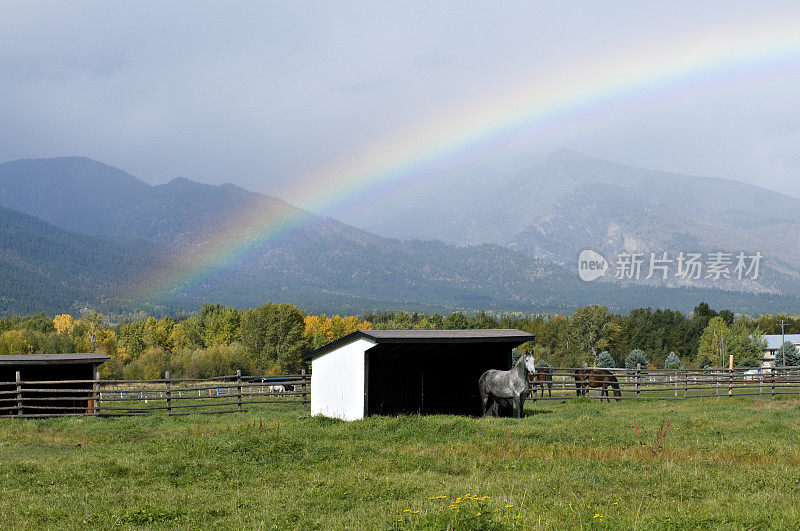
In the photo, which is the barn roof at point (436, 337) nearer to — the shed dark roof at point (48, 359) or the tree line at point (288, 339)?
the shed dark roof at point (48, 359)

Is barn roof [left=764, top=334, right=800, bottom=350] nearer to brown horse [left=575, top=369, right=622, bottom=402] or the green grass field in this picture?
brown horse [left=575, top=369, right=622, bottom=402]

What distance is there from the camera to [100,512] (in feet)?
35.2

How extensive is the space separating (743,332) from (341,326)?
63980mm

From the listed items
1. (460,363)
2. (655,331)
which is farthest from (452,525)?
(655,331)

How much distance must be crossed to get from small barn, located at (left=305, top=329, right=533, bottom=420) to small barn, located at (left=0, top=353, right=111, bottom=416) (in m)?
8.85

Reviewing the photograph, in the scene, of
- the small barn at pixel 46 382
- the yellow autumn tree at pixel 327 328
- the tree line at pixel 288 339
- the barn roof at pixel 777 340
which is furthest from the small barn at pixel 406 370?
Answer: the barn roof at pixel 777 340

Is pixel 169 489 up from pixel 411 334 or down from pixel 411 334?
down

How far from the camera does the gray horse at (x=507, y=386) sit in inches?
877

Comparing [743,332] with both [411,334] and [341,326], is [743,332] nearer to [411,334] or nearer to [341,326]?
[341,326]

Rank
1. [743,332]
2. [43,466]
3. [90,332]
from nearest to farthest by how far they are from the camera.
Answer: [43,466], [90,332], [743,332]

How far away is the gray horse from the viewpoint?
2227cm

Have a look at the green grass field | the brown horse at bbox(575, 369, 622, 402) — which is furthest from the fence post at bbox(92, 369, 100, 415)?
the brown horse at bbox(575, 369, 622, 402)

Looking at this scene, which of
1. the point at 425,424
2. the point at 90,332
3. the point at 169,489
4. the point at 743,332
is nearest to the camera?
the point at 169,489

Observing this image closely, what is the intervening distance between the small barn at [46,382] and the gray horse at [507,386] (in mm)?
13621
